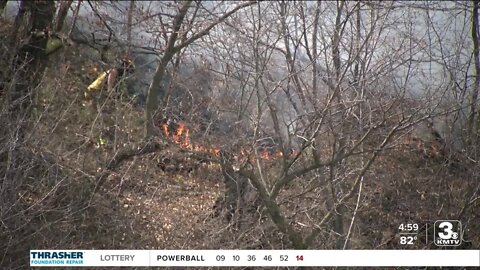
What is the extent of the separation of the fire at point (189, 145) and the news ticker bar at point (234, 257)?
1.91ft

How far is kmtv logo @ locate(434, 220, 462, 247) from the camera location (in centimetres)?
309


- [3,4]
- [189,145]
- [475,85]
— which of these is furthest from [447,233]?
[3,4]

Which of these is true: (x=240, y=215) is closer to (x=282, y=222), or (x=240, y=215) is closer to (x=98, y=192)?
(x=282, y=222)

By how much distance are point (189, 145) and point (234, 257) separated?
73 centimetres

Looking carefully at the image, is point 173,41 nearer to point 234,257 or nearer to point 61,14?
point 61,14

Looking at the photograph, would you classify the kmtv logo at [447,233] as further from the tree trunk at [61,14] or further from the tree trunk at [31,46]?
the tree trunk at [61,14]

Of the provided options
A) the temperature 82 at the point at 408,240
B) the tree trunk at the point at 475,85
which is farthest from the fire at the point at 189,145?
the tree trunk at the point at 475,85

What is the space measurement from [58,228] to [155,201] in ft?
1.89

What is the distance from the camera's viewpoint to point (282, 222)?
10.9 ft

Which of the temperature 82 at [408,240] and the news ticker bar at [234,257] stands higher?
the temperature 82 at [408,240]

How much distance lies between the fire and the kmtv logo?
3.26 feet

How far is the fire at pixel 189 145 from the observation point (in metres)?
3.34

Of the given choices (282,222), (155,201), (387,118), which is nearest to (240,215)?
(282,222)

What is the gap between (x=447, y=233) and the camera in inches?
123
